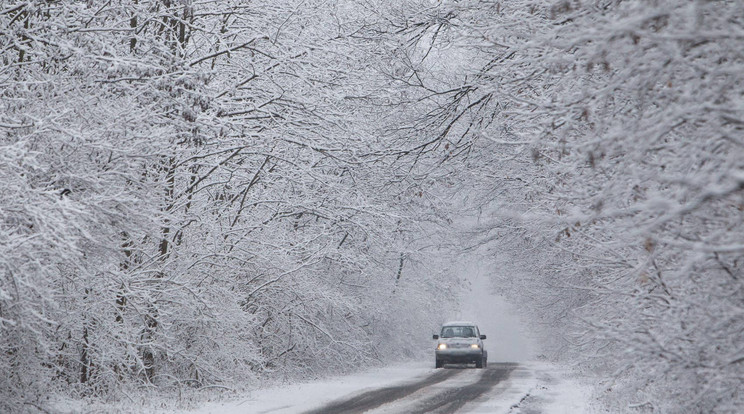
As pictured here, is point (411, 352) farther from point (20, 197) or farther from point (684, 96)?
point (684, 96)

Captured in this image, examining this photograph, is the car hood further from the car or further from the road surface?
the road surface

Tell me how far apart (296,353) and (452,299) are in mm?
15208

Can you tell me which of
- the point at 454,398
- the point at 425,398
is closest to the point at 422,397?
the point at 425,398

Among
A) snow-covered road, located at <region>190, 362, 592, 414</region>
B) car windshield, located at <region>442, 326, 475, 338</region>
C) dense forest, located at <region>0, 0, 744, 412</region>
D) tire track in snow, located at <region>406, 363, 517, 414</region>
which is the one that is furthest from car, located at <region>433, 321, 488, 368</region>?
tire track in snow, located at <region>406, 363, 517, 414</region>

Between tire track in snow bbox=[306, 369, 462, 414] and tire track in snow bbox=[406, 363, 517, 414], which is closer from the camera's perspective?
tire track in snow bbox=[306, 369, 462, 414]

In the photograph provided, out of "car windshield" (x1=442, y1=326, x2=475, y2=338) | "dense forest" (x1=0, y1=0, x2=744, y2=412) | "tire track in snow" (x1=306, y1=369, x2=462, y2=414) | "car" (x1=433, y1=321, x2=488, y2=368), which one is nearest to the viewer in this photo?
"dense forest" (x1=0, y1=0, x2=744, y2=412)

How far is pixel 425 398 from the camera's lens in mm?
15781

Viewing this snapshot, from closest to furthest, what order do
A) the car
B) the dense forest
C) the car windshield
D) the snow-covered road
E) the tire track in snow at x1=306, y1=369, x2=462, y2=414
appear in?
the dense forest, the tire track in snow at x1=306, y1=369, x2=462, y2=414, the snow-covered road, the car, the car windshield

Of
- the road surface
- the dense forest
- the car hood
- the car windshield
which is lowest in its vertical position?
the road surface

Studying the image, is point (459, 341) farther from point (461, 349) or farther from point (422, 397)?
point (422, 397)

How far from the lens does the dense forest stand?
5266mm

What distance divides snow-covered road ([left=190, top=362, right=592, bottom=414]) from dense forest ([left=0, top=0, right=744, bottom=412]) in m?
1.22

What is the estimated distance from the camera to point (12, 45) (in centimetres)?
1111

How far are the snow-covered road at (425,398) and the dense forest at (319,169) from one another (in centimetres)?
122
